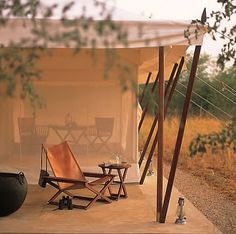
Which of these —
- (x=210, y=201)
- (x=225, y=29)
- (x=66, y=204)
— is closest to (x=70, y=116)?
(x=66, y=204)

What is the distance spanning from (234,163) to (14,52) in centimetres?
894

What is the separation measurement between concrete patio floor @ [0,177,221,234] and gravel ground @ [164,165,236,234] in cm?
18

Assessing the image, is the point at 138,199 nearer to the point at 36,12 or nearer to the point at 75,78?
the point at 75,78

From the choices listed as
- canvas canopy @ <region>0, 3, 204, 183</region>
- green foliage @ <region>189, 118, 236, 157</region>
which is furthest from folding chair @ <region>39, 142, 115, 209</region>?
green foliage @ <region>189, 118, 236, 157</region>

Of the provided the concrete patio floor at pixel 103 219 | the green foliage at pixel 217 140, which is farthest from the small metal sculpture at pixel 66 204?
the green foliage at pixel 217 140

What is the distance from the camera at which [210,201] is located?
676cm

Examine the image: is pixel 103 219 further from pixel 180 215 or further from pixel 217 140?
pixel 217 140

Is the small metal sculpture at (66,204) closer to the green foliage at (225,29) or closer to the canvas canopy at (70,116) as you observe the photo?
the canvas canopy at (70,116)

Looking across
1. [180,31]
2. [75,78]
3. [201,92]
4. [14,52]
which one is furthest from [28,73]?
[201,92]

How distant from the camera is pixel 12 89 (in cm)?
148

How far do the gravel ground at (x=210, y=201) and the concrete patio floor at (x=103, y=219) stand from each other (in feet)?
0.61

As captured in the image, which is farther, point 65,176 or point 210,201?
point 210,201

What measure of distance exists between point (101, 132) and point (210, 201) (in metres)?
1.86

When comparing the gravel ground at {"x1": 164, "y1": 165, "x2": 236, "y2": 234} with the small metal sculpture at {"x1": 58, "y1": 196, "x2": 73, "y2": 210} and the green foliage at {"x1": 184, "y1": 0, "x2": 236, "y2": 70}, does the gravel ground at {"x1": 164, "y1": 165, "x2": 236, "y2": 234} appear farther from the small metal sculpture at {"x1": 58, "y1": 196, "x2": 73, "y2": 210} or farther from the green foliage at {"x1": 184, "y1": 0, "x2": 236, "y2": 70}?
the green foliage at {"x1": 184, "y1": 0, "x2": 236, "y2": 70}
